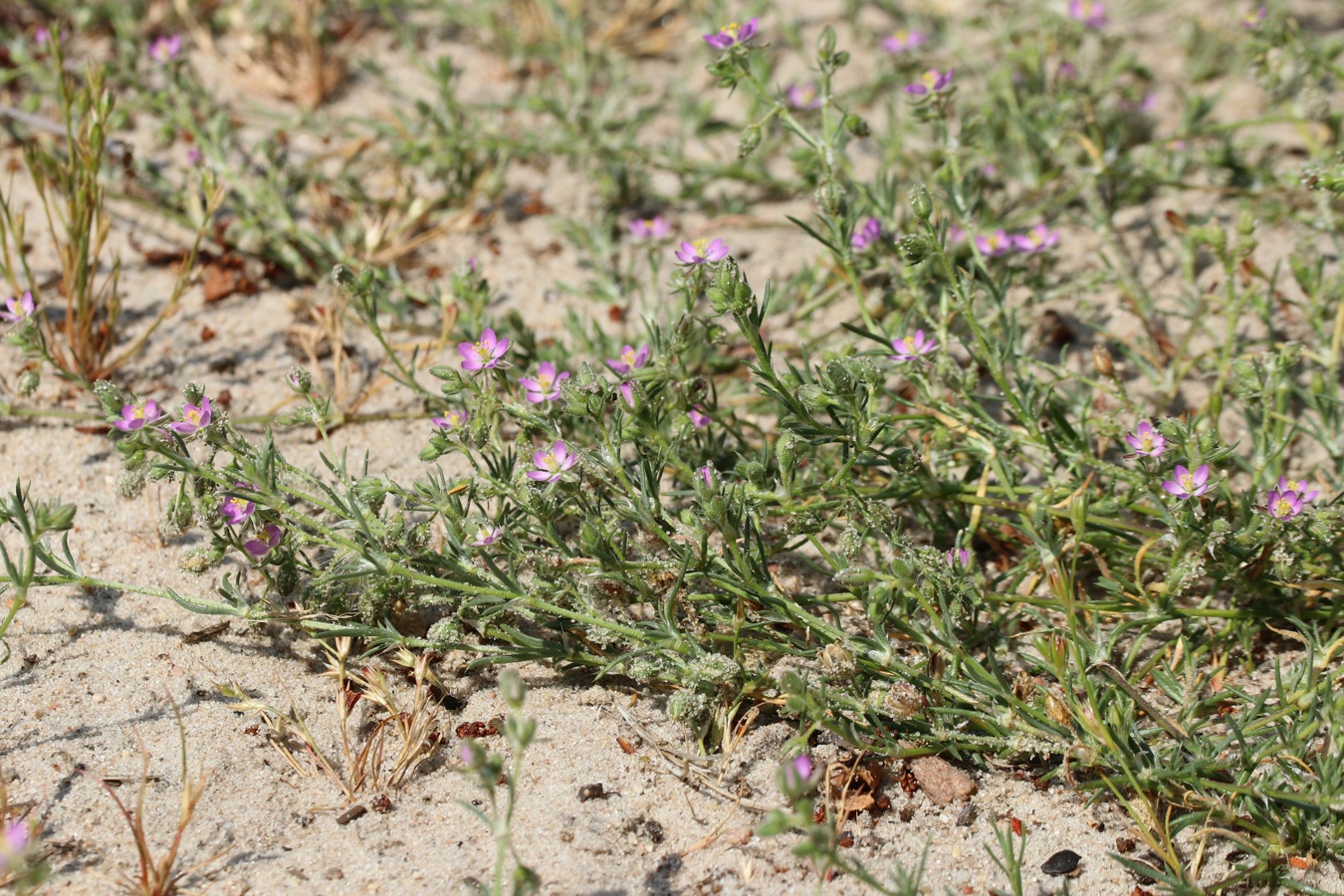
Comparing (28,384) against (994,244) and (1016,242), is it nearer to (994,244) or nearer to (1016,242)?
(994,244)

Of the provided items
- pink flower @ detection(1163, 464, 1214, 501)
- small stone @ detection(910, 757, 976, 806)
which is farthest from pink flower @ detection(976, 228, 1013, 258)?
small stone @ detection(910, 757, 976, 806)

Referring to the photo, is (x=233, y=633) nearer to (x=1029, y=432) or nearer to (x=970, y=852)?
(x=970, y=852)

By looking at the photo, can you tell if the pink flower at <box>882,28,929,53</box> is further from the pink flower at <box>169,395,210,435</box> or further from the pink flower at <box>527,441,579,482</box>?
the pink flower at <box>169,395,210,435</box>

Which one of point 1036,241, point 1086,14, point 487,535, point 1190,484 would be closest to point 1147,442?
point 1190,484

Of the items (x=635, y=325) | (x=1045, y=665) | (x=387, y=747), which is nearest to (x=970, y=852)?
(x=1045, y=665)

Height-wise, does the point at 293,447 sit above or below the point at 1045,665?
above

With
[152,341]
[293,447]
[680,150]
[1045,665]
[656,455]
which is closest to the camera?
[1045,665]

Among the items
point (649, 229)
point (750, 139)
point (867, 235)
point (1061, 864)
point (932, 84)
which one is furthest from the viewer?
point (649, 229)
